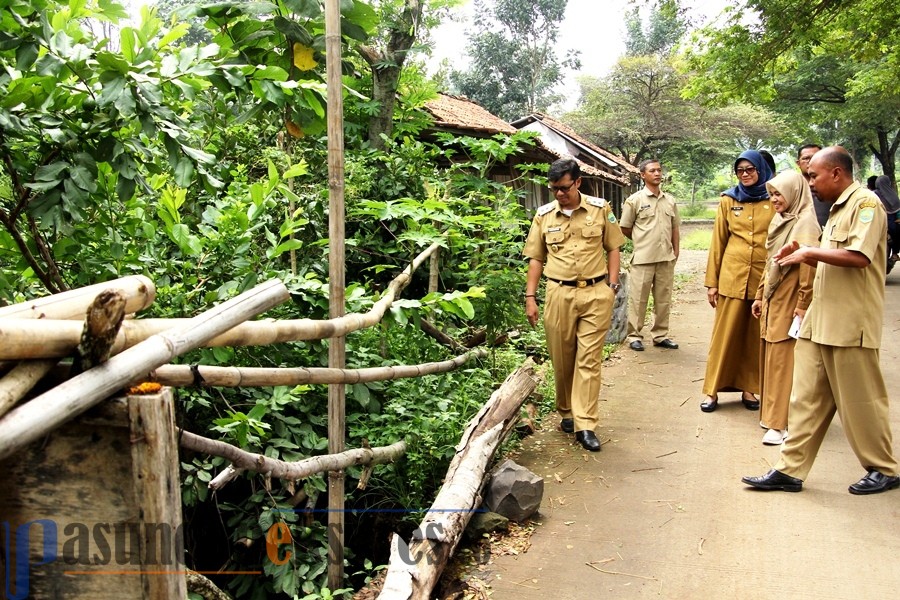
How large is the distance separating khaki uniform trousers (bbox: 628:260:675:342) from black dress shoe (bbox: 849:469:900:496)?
12.2 feet

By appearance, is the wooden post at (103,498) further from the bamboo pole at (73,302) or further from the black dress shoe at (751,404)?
the black dress shoe at (751,404)

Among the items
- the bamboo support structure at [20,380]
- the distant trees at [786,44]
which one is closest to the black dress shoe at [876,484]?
the bamboo support structure at [20,380]

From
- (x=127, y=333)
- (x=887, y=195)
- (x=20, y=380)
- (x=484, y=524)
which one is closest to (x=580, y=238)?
(x=484, y=524)

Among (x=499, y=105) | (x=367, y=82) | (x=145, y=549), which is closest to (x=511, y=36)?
(x=499, y=105)

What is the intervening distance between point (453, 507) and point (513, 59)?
3162cm

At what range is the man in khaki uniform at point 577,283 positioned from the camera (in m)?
4.86

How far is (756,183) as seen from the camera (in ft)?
17.2

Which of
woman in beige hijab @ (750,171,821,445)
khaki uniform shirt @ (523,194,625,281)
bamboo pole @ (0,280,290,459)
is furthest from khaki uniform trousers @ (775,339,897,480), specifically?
bamboo pole @ (0,280,290,459)

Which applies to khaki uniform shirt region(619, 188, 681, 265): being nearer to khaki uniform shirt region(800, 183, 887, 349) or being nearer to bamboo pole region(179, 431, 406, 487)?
khaki uniform shirt region(800, 183, 887, 349)

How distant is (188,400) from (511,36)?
3239 cm

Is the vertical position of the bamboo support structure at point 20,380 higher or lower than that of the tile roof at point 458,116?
lower

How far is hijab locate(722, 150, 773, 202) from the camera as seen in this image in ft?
17.0

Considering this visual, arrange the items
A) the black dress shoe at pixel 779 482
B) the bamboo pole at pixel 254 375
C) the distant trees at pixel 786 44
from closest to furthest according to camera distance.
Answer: the bamboo pole at pixel 254 375, the black dress shoe at pixel 779 482, the distant trees at pixel 786 44

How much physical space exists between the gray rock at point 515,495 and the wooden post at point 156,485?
238cm
